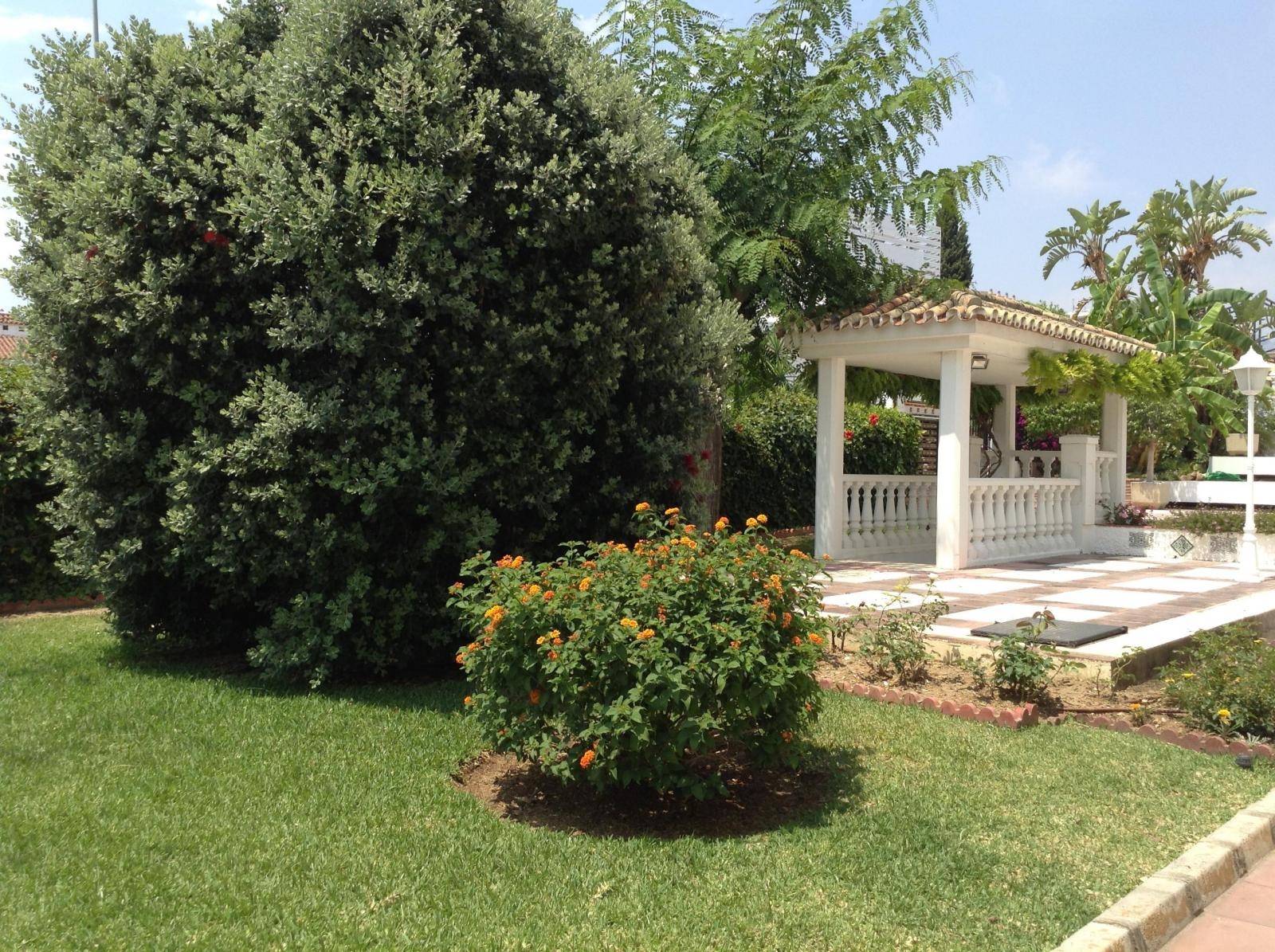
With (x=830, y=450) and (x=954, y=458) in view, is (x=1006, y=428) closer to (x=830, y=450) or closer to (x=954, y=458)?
(x=830, y=450)

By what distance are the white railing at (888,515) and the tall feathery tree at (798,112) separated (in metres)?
3.66

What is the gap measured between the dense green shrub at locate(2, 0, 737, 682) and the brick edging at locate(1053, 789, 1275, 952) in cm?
454

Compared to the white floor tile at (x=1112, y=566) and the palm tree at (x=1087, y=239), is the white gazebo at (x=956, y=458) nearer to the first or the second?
the white floor tile at (x=1112, y=566)

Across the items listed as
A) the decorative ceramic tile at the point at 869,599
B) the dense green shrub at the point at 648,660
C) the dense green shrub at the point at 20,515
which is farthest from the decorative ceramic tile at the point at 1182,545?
the dense green shrub at the point at 20,515

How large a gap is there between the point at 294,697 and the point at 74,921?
333 centimetres

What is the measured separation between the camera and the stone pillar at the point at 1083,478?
16125 mm

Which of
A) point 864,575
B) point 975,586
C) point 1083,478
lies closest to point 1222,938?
point 975,586

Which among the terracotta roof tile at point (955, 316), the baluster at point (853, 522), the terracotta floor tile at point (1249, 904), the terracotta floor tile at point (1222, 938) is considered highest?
the terracotta roof tile at point (955, 316)

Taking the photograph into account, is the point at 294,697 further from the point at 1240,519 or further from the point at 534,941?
the point at 1240,519

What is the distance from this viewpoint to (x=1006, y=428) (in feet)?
60.4

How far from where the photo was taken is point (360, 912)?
368 centimetres

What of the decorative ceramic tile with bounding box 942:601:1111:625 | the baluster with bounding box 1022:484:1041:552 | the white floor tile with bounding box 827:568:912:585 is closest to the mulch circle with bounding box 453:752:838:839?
the decorative ceramic tile with bounding box 942:601:1111:625

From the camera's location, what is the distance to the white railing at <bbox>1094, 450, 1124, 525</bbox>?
16.7m

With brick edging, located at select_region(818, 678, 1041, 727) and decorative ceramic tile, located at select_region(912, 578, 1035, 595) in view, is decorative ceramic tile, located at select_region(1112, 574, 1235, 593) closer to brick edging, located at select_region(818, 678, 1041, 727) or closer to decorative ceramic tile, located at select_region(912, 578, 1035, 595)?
A: decorative ceramic tile, located at select_region(912, 578, 1035, 595)
